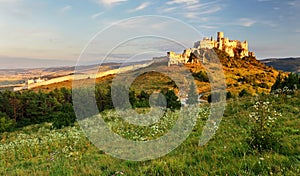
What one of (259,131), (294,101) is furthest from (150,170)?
(294,101)

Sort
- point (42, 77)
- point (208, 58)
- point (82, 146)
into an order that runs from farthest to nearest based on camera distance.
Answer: point (42, 77)
point (82, 146)
point (208, 58)

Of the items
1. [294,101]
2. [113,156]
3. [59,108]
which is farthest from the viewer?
[59,108]

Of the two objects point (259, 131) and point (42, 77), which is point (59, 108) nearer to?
point (259, 131)

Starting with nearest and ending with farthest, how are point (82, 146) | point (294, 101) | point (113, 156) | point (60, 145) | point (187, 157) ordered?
point (187, 157)
point (113, 156)
point (82, 146)
point (60, 145)
point (294, 101)

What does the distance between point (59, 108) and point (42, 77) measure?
370ft

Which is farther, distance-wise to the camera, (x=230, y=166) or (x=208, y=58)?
(x=208, y=58)

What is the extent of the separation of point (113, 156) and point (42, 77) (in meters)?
163

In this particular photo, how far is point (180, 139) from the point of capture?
372 inches

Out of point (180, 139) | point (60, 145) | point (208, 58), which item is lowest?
point (60, 145)

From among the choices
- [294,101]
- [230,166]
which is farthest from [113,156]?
[294,101]

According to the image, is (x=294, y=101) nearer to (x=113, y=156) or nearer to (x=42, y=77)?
(x=113, y=156)

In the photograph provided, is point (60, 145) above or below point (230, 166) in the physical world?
below

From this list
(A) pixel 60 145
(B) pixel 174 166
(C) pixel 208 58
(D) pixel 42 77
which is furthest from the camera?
(D) pixel 42 77

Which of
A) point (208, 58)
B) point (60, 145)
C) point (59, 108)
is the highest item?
point (208, 58)
